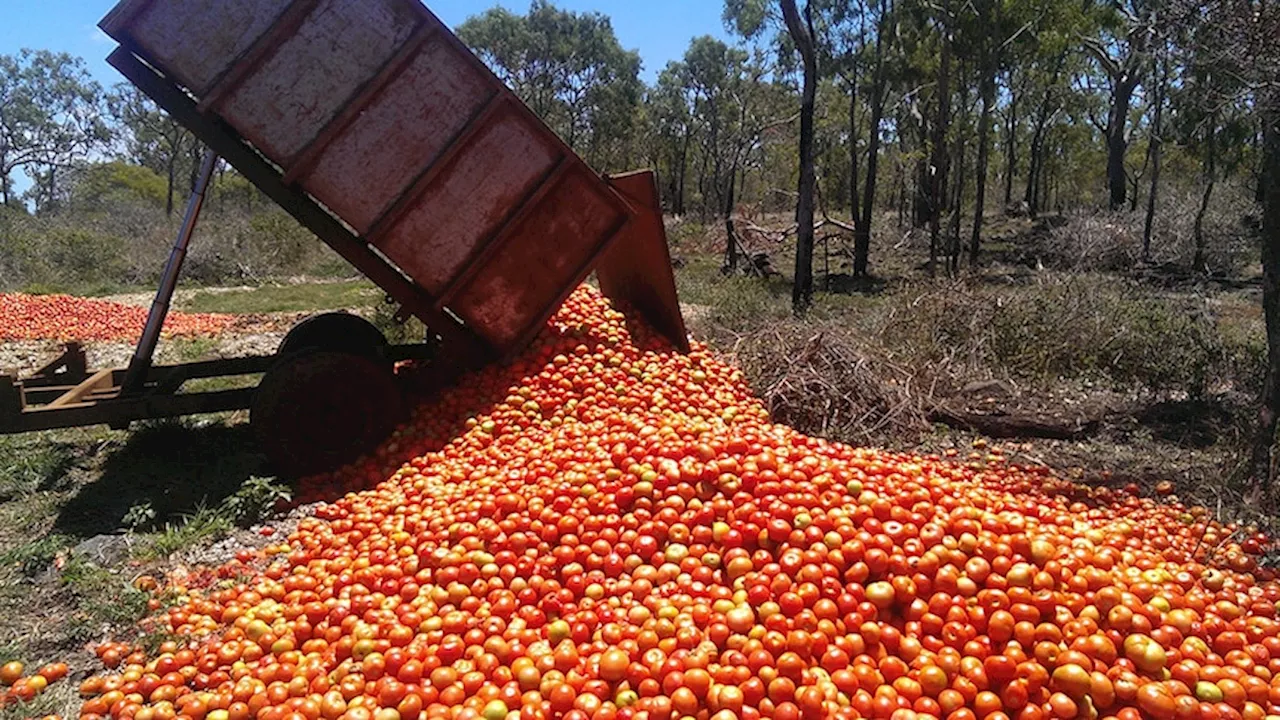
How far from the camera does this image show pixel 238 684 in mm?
3135

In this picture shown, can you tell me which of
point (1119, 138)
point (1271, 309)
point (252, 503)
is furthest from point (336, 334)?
point (1119, 138)

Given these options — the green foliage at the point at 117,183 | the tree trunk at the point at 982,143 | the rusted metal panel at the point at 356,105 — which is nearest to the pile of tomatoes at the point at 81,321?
the rusted metal panel at the point at 356,105

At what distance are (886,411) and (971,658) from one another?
389 centimetres

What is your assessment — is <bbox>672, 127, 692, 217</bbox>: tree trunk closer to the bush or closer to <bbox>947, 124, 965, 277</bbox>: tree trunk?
<bbox>947, 124, 965, 277</bbox>: tree trunk

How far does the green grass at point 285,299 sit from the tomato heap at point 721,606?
11.5 metres

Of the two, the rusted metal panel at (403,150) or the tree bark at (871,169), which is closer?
the rusted metal panel at (403,150)

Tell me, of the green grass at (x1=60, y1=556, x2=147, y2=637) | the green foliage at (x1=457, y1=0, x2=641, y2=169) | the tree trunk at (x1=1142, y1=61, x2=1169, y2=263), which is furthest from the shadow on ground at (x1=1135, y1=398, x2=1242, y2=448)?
the green foliage at (x1=457, y1=0, x2=641, y2=169)

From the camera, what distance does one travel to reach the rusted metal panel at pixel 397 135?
536 centimetres

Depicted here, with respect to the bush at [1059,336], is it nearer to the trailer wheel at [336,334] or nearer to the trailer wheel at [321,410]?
the trailer wheel at [321,410]

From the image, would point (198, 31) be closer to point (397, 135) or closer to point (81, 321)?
point (397, 135)

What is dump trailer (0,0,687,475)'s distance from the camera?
5094 mm

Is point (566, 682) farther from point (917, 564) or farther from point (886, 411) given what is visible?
point (886, 411)

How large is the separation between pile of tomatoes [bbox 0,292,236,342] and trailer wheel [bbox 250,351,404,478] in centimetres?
761

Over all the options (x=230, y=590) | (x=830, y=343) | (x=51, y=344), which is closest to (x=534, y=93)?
(x=51, y=344)
